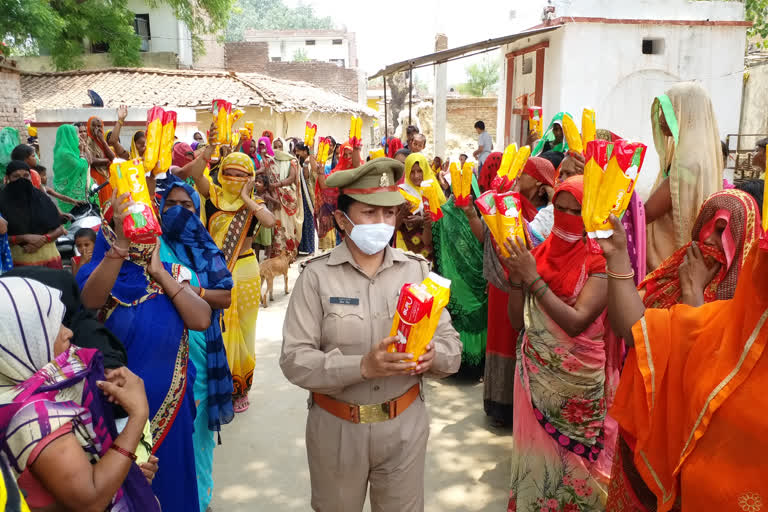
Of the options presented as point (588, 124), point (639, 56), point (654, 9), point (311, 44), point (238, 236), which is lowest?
point (238, 236)

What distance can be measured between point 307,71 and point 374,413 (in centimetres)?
3076

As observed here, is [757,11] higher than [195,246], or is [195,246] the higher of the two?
[757,11]

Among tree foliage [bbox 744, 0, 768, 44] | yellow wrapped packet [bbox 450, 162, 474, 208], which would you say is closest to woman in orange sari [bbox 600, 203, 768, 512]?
yellow wrapped packet [bbox 450, 162, 474, 208]

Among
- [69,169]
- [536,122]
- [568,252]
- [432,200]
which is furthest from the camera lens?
[69,169]

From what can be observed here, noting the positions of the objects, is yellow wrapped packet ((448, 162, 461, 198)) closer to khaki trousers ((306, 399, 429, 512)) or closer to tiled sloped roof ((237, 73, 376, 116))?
khaki trousers ((306, 399, 429, 512))

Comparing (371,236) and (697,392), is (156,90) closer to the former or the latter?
(371,236)

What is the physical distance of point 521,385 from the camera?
9.46 feet

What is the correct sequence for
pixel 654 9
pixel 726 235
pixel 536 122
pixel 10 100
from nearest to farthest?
pixel 726 235, pixel 536 122, pixel 654 9, pixel 10 100

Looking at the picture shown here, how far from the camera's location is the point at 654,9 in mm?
9805

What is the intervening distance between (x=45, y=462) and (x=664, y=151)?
3.03 m

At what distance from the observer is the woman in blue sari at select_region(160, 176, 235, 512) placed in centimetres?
295

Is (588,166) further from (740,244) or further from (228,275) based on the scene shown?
(228,275)

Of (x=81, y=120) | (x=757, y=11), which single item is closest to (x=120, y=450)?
(x=81, y=120)

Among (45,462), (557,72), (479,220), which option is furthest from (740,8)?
(45,462)
